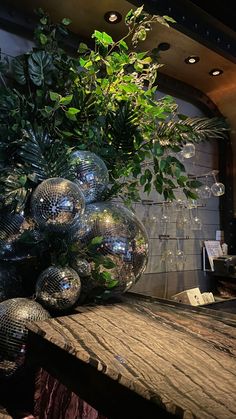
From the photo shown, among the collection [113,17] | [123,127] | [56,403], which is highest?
[113,17]

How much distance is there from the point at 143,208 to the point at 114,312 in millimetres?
1493

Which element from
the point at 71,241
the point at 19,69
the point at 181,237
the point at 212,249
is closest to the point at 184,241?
the point at 181,237

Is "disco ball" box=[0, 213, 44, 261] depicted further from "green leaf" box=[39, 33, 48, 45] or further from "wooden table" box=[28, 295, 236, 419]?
"green leaf" box=[39, 33, 48, 45]

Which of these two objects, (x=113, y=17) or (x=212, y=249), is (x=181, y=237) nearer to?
(x=212, y=249)

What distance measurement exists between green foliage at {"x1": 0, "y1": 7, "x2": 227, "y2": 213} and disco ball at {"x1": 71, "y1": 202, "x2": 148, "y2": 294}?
89 millimetres

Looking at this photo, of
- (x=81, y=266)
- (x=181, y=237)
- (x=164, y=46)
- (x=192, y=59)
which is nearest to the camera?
(x=81, y=266)

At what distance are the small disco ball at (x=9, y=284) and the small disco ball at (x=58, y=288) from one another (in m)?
0.24

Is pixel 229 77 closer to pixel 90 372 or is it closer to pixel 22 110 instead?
pixel 22 110

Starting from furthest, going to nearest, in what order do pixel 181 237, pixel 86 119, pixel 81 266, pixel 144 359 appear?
pixel 181 237 → pixel 86 119 → pixel 81 266 → pixel 144 359

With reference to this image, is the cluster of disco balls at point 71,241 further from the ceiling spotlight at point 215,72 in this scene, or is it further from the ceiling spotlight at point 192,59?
the ceiling spotlight at point 215,72

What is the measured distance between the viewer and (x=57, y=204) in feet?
3.79

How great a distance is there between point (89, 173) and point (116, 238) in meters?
0.33

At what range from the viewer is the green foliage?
4.40 ft

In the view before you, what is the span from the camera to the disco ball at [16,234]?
1.30 m
